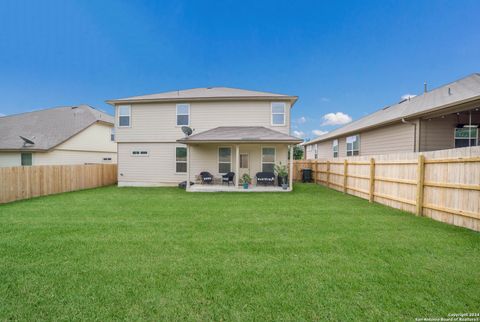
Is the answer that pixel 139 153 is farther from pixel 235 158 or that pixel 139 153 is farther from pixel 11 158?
pixel 11 158

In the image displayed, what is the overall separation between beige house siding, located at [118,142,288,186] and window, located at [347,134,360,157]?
27.1ft

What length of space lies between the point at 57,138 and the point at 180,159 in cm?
1061

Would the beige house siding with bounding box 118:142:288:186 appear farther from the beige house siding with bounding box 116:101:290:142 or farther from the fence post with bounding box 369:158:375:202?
the fence post with bounding box 369:158:375:202

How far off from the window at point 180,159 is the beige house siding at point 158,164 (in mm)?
189

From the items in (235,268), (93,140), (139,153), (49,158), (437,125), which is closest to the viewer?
(235,268)

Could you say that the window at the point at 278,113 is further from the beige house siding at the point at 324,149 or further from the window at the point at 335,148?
the beige house siding at the point at 324,149

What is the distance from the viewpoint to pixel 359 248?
3.92 metres

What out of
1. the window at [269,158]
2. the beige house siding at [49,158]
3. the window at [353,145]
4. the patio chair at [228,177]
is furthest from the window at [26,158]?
the window at [353,145]

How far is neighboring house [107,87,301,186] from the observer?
40.5ft

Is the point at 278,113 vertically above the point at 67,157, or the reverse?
the point at 278,113

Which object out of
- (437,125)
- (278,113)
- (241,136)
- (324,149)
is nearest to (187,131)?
(241,136)

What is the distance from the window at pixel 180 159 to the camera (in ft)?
42.6

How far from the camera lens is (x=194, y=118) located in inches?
508

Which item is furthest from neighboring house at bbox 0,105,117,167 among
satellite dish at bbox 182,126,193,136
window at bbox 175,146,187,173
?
satellite dish at bbox 182,126,193,136
